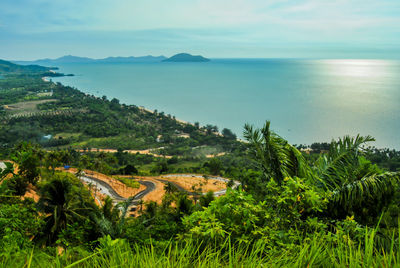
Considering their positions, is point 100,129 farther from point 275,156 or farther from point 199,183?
point 275,156

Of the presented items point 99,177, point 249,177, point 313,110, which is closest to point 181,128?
point 313,110

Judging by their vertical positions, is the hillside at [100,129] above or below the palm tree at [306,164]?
below

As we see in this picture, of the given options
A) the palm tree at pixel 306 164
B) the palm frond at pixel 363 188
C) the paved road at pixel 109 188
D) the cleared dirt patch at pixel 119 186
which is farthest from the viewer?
the cleared dirt patch at pixel 119 186

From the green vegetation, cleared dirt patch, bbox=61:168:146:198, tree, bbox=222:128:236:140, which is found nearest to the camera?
the green vegetation

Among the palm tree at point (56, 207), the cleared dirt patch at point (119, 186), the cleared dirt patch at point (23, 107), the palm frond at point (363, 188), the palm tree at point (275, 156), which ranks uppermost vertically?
the palm tree at point (275, 156)

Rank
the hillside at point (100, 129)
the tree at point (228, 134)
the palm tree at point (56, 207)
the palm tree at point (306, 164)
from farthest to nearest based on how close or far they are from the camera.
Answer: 1. the tree at point (228, 134)
2. the hillside at point (100, 129)
3. the palm tree at point (56, 207)
4. the palm tree at point (306, 164)

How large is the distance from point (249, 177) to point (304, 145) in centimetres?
3097

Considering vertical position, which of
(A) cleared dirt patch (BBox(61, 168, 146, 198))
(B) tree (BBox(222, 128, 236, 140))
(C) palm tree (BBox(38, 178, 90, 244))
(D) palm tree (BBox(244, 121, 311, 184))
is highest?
(D) palm tree (BBox(244, 121, 311, 184))

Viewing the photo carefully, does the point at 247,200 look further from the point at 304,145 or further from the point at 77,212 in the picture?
the point at 304,145

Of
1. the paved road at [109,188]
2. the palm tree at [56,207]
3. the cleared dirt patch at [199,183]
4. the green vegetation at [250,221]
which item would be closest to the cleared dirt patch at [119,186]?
the paved road at [109,188]

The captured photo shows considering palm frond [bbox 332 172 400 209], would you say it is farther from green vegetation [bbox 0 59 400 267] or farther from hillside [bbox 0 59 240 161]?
hillside [bbox 0 59 240 161]

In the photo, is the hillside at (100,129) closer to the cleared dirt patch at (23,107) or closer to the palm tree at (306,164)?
A: the cleared dirt patch at (23,107)

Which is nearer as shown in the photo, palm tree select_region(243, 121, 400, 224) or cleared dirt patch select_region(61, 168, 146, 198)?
palm tree select_region(243, 121, 400, 224)

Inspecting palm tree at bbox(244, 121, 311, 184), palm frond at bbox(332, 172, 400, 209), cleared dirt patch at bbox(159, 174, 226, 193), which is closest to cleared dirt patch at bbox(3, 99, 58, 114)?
cleared dirt patch at bbox(159, 174, 226, 193)
